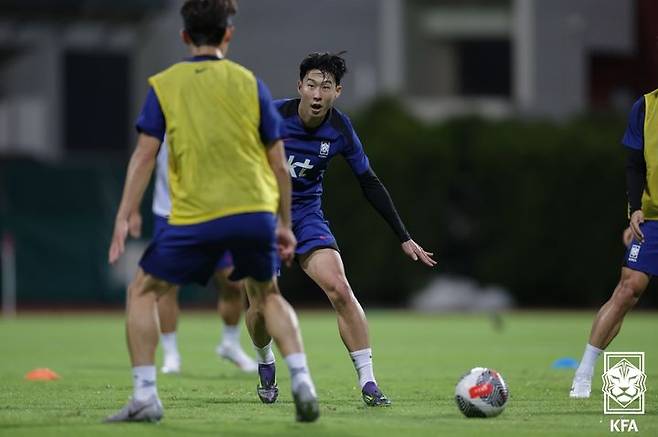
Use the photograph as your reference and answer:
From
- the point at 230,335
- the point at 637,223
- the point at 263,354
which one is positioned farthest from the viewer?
the point at 230,335

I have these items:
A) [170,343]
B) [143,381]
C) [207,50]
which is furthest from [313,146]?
[170,343]

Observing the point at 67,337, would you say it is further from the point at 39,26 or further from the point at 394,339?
the point at 39,26

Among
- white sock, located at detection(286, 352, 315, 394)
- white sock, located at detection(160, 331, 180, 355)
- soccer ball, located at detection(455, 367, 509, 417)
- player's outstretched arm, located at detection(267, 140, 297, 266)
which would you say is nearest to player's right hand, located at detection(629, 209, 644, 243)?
soccer ball, located at detection(455, 367, 509, 417)

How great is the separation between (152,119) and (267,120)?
2.25 ft

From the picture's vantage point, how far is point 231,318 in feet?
47.1

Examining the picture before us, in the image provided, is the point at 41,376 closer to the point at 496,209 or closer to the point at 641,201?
the point at 641,201

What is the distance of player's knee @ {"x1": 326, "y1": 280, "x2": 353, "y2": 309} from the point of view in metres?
10.4

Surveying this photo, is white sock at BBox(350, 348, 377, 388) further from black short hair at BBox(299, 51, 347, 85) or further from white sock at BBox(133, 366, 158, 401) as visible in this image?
white sock at BBox(133, 366, 158, 401)

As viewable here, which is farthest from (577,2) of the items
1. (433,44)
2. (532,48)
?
(433,44)

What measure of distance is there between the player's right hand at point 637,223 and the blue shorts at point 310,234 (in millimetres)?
2253

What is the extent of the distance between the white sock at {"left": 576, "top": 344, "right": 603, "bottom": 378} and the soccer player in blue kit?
1.47 meters

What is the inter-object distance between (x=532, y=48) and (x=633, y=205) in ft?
84.2

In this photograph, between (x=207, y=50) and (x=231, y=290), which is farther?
(x=231, y=290)


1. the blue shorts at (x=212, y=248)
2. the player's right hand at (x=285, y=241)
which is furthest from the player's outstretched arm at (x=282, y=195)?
the blue shorts at (x=212, y=248)
